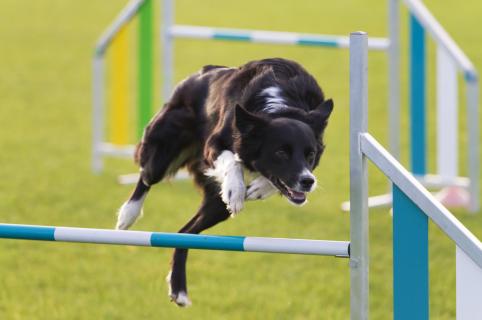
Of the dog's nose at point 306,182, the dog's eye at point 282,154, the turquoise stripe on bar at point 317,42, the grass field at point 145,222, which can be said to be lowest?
the grass field at point 145,222

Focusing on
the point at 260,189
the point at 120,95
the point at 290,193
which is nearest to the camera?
the point at 290,193

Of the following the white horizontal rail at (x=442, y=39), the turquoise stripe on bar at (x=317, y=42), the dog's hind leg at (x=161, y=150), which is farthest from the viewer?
the turquoise stripe on bar at (x=317, y=42)

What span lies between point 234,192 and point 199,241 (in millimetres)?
536

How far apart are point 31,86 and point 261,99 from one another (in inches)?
351

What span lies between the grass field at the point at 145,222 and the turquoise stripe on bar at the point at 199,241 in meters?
1.67

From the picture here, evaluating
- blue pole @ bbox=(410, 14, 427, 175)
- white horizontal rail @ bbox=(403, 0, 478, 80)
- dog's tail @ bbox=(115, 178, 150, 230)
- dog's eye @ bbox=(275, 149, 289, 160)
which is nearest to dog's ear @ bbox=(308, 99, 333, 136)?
dog's eye @ bbox=(275, 149, 289, 160)

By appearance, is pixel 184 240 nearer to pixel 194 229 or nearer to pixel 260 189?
pixel 260 189

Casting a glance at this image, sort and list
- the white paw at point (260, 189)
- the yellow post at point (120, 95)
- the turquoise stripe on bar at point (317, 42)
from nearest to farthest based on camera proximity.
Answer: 1. the white paw at point (260, 189)
2. the turquoise stripe on bar at point (317, 42)
3. the yellow post at point (120, 95)

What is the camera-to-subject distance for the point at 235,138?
485 centimetres

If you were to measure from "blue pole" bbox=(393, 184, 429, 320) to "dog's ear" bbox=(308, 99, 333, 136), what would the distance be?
829 mm

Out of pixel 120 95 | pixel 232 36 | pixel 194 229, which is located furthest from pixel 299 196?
pixel 120 95

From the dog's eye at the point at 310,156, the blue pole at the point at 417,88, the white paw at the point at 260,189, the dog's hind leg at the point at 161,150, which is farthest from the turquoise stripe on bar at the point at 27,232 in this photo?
the blue pole at the point at 417,88

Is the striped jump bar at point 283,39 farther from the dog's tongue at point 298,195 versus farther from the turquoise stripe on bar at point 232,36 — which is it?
the dog's tongue at point 298,195

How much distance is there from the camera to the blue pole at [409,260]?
3.96 metres
